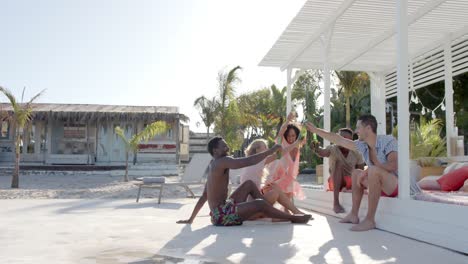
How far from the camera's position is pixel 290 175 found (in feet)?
18.7

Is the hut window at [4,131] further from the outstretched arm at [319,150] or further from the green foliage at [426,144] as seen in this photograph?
the outstretched arm at [319,150]

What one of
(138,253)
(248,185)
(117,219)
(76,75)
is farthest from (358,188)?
(76,75)

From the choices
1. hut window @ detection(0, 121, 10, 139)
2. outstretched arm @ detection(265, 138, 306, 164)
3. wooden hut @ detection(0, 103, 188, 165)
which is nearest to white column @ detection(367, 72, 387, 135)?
outstretched arm @ detection(265, 138, 306, 164)

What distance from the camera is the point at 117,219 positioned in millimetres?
5719

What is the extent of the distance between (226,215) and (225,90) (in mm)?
15627

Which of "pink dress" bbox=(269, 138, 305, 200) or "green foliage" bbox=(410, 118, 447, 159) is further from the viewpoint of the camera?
"green foliage" bbox=(410, 118, 447, 159)

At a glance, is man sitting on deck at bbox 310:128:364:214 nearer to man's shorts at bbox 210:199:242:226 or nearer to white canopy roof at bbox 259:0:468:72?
man's shorts at bbox 210:199:242:226

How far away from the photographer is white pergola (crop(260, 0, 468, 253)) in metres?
4.21

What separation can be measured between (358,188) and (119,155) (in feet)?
61.6

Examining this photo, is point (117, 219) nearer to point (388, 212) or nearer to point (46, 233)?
point (46, 233)

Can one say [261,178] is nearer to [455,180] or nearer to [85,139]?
[455,180]

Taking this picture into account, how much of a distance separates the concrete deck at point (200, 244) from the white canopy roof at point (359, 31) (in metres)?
3.11

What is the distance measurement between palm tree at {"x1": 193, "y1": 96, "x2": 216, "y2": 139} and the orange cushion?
16351mm

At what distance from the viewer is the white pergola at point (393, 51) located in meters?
4.21
